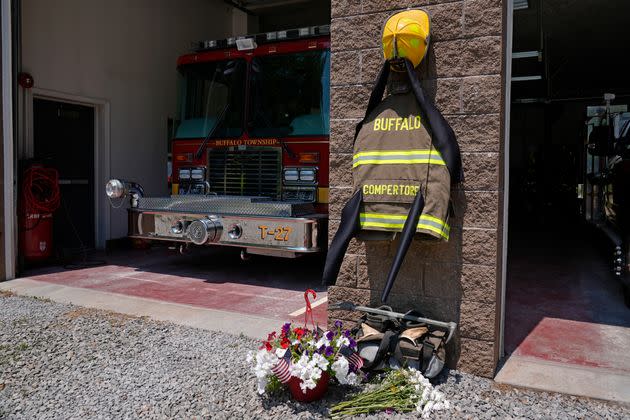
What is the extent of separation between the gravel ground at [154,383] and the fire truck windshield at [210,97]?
299 cm

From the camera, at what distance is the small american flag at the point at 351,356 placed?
2.97 metres

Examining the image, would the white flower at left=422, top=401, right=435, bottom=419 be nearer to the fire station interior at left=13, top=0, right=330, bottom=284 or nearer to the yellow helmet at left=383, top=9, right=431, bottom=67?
the yellow helmet at left=383, top=9, right=431, bottom=67

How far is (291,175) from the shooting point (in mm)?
6055

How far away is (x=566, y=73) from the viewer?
15297 millimetres

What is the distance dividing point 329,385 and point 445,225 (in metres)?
1.14

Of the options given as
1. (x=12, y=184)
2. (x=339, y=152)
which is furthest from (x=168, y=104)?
(x=339, y=152)

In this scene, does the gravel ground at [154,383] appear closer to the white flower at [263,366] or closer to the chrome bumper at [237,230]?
Answer: the white flower at [263,366]

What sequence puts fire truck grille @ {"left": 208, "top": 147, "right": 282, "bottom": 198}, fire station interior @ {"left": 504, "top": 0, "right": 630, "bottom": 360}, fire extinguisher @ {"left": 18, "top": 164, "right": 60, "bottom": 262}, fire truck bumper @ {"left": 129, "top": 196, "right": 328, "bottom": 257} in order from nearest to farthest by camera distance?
fire station interior @ {"left": 504, "top": 0, "right": 630, "bottom": 360}, fire truck bumper @ {"left": 129, "top": 196, "right": 328, "bottom": 257}, fire truck grille @ {"left": 208, "top": 147, "right": 282, "bottom": 198}, fire extinguisher @ {"left": 18, "top": 164, "right": 60, "bottom": 262}

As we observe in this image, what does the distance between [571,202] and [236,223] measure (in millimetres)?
13897

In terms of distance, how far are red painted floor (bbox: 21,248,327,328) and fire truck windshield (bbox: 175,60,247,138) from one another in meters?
1.73

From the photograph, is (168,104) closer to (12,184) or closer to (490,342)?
(12,184)

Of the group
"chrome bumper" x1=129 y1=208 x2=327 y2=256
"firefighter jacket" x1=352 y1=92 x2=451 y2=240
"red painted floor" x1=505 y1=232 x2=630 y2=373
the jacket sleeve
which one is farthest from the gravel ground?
"chrome bumper" x1=129 y1=208 x2=327 y2=256

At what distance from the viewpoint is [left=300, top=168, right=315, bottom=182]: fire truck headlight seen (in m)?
5.95

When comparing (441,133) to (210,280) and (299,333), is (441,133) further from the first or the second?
(210,280)
